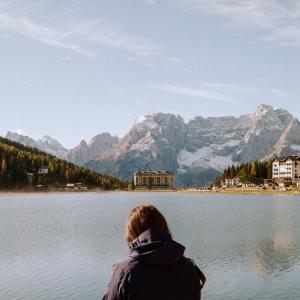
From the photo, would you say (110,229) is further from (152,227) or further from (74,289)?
(152,227)

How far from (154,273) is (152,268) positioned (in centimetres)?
10

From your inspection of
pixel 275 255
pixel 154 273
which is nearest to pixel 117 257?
pixel 275 255

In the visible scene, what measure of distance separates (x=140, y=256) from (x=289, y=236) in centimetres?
6882

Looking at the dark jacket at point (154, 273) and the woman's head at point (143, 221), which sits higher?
the woman's head at point (143, 221)

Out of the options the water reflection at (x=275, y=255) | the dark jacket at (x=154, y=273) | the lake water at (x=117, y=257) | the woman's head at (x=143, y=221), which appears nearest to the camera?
the dark jacket at (x=154, y=273)

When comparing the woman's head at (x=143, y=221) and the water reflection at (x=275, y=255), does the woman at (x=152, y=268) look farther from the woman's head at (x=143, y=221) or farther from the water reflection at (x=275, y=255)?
the water reflection at (x=275, y=255)

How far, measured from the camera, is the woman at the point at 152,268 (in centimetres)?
814

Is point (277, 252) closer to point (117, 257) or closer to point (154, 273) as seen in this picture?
point (117, 257)

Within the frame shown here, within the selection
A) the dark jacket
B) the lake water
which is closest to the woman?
the dark jacket

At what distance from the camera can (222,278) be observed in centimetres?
4225

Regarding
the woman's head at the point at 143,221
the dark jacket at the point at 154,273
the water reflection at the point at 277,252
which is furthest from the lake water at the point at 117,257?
the woman's head at the point at 143,221

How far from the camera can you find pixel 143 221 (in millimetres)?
8367

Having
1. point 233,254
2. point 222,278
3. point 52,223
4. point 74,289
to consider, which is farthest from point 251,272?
point 52,223

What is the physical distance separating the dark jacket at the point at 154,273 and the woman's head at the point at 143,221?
119mm
